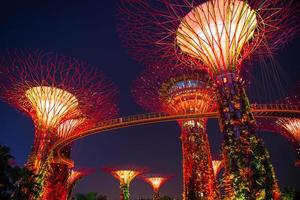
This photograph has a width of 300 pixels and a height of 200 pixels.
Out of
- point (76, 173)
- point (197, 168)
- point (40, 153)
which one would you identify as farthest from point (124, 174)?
point (40, 153)

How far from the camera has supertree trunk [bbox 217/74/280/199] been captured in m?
9.16

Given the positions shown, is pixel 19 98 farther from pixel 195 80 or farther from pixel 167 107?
pixel 195 80

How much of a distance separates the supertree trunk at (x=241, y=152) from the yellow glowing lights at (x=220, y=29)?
3.96ft

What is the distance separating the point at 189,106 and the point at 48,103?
35.4 ft

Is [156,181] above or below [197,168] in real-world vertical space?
above

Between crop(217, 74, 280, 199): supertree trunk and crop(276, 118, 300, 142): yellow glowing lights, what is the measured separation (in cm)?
2111

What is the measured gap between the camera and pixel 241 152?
31.9ft

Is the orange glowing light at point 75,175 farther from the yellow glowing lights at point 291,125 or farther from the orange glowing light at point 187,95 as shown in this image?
the yellow glowing lights at point 291,125

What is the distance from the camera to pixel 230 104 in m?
10.8

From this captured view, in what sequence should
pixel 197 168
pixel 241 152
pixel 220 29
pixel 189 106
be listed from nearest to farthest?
pixel 241 152
pixel 220 29
pixel 197 168
pixel 189 106

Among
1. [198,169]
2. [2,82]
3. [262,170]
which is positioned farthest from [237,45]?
[2,82]

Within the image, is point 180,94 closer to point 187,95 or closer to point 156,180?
point 187,95

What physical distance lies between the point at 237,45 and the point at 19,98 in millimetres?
14718

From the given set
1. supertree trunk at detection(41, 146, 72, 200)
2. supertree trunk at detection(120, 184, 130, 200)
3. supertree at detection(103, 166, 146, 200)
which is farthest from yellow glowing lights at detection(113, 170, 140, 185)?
supertree trunk at detection(41, 146, 72, 200)
